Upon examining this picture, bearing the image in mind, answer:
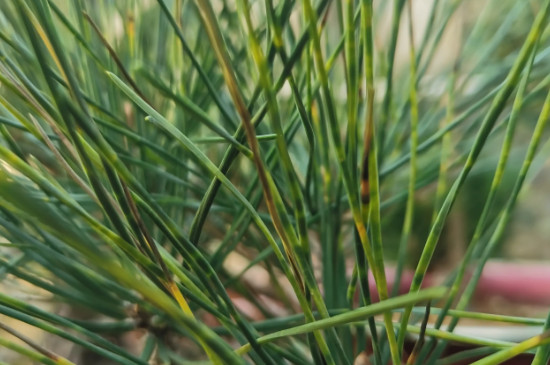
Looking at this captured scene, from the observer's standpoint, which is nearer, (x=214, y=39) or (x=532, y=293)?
(x=214, y=39)

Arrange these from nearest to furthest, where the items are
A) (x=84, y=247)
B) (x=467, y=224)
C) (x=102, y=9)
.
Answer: (x=84, y=247) < (x=102, y=9) < (x=467, y=224)

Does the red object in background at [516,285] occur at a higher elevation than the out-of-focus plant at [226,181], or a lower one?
higher

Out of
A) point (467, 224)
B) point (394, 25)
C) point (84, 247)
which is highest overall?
point (467, 224)

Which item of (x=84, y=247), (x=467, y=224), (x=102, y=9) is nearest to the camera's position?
(x=84, y=247)

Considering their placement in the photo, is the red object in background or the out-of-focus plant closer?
the out-of-focus plant

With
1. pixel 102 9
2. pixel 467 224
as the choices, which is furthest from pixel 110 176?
pixel 467 224

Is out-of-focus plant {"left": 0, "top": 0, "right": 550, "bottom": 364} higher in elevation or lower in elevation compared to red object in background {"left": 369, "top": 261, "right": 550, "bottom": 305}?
lower

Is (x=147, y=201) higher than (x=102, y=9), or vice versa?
(x=102, y=9)

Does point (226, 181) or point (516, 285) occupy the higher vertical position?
point (516, 285)

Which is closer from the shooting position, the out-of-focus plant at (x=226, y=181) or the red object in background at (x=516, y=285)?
the out-of-focus plant at (x=226, y=181)

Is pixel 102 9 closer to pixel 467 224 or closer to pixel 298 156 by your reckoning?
pixel 298 156

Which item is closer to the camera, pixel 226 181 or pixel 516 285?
pixel 226 181
